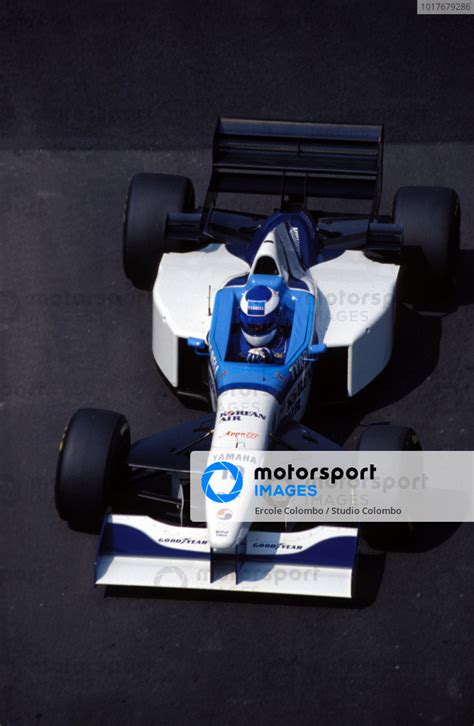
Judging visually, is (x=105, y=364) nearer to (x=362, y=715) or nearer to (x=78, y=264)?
(x=78, y=264)

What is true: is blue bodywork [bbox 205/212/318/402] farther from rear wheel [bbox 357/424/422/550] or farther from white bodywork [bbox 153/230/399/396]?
rear wheel [bbox 357/424/422/550]

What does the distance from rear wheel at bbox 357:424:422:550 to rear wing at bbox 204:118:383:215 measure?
10.6 feet

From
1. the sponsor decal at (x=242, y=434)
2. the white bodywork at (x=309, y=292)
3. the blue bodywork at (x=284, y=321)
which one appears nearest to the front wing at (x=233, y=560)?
the sponsor decal at (x=242, y=434)

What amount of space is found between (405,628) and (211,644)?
1.43m

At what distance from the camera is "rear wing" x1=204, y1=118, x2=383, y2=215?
15.7 metres

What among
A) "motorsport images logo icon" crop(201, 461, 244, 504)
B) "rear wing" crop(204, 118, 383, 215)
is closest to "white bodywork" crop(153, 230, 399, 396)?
"rear wing" crop(204, 118, 383, 215)

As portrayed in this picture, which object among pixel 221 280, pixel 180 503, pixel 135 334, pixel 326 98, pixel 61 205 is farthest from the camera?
pixel 326 98

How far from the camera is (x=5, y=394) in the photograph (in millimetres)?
15000

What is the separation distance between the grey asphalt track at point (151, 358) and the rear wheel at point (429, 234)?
44cm

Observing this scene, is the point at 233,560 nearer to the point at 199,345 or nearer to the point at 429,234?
the point at 199,345

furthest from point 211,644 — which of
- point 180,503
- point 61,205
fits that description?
point 61,205

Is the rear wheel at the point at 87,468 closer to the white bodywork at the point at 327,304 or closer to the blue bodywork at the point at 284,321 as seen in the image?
the blue bodywork at the point at 284,321

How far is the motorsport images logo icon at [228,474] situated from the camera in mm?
12398

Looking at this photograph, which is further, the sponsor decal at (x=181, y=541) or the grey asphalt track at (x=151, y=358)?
the sponsor decal at (x=181, y=541)
